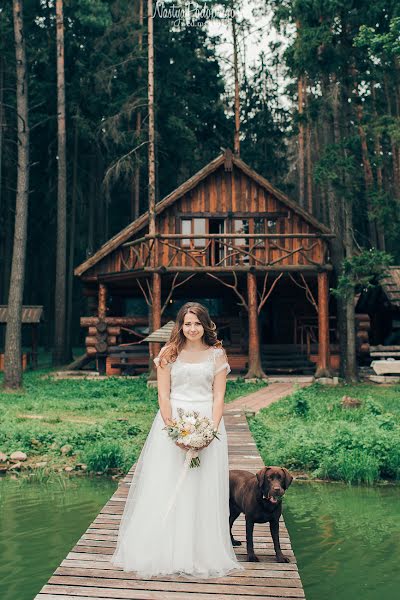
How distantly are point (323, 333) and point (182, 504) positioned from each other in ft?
52.8

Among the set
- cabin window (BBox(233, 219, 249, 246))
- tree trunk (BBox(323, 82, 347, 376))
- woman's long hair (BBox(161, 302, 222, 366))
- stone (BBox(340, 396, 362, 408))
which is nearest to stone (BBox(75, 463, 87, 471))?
woman's long hair (BBox(161, 302, 222, 366))

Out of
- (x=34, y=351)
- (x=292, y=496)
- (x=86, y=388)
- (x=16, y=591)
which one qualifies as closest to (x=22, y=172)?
(x=86, y=388)

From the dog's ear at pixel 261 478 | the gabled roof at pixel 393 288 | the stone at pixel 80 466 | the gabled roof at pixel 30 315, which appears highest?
the gabled roof at pixel 393 288

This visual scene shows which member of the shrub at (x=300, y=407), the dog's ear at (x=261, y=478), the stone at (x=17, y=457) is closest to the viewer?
the dog's ear at (x=261, y=478)

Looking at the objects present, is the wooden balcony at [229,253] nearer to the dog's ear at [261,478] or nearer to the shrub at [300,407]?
the shrub at [300,407]

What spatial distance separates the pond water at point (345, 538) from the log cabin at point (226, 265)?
38.1ft

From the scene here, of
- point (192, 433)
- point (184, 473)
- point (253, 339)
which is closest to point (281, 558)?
point (184, 473)

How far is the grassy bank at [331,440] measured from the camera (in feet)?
29.9

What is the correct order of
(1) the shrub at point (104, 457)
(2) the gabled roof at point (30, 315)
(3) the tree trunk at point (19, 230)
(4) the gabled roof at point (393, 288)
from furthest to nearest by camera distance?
(2) the gabled roof at point (30, 315)
(4) the gabled roof at point (393, 288)
(3) the tree trunk at point (19, 230)
(1) the shrub at point (104, 457)

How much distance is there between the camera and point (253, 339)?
20.1m

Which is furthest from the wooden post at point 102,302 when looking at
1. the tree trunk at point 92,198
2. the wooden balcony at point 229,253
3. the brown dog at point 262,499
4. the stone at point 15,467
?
the brown dog at point 262,499

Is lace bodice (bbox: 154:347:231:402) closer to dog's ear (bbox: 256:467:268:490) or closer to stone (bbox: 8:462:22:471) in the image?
dog's ear (bbox: 256:467:268:490)

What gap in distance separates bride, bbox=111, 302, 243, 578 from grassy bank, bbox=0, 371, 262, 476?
4982 mm

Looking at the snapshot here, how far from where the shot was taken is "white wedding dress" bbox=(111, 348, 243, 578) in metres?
4.52
